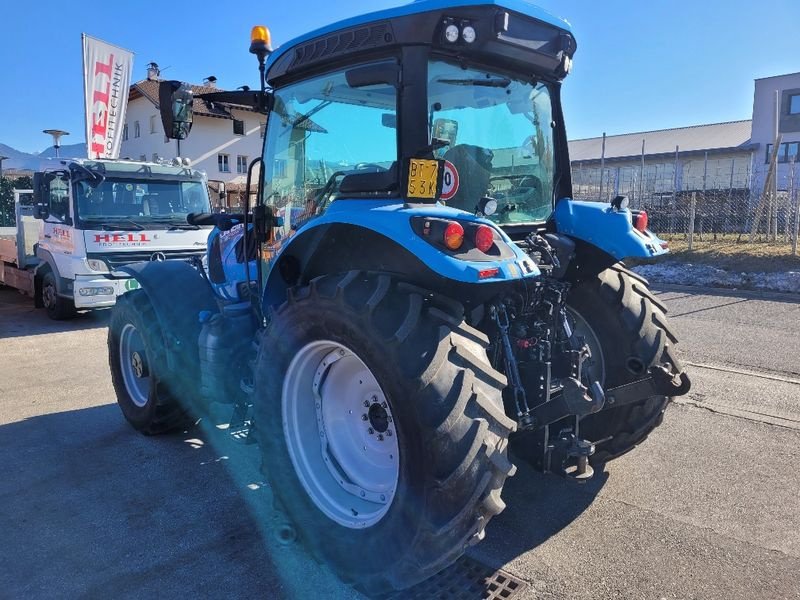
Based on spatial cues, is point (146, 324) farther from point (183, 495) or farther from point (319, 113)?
point (319, 113)

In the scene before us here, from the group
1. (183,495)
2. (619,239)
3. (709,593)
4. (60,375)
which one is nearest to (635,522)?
(709,593)

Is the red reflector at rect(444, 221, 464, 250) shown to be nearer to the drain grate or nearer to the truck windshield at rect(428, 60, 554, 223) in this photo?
the truck windshield at rect(428, 60, 554, 223)

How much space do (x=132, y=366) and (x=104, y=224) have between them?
5.34 m

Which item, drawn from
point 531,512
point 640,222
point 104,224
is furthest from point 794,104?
point 531,512

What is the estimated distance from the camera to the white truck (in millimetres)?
9258

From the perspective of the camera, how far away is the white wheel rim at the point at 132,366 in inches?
189

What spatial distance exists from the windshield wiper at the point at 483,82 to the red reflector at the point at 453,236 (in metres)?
0.86

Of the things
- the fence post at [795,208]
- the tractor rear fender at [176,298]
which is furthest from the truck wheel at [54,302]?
the fence post at [795,208]

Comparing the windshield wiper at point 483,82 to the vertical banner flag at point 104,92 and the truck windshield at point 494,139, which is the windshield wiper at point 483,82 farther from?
the vertical banner flag at point 104,92

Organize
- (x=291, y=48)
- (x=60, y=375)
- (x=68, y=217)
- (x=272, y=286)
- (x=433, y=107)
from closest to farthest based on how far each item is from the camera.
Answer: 1. (x=433, y=107)
2. (x=291, y=48)
3. (x=272, y=286)
4. (x=60, y=375)
5. (x=68, y=217)

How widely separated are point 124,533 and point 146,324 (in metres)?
1.62

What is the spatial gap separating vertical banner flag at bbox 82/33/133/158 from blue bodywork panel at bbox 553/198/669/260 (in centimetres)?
1148

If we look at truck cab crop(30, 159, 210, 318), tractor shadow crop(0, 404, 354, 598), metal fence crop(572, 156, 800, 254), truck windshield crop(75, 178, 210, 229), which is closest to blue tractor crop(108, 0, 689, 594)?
tractor shadow crop(0, 404, 354, 598)

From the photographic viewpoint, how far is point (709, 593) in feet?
8.95
